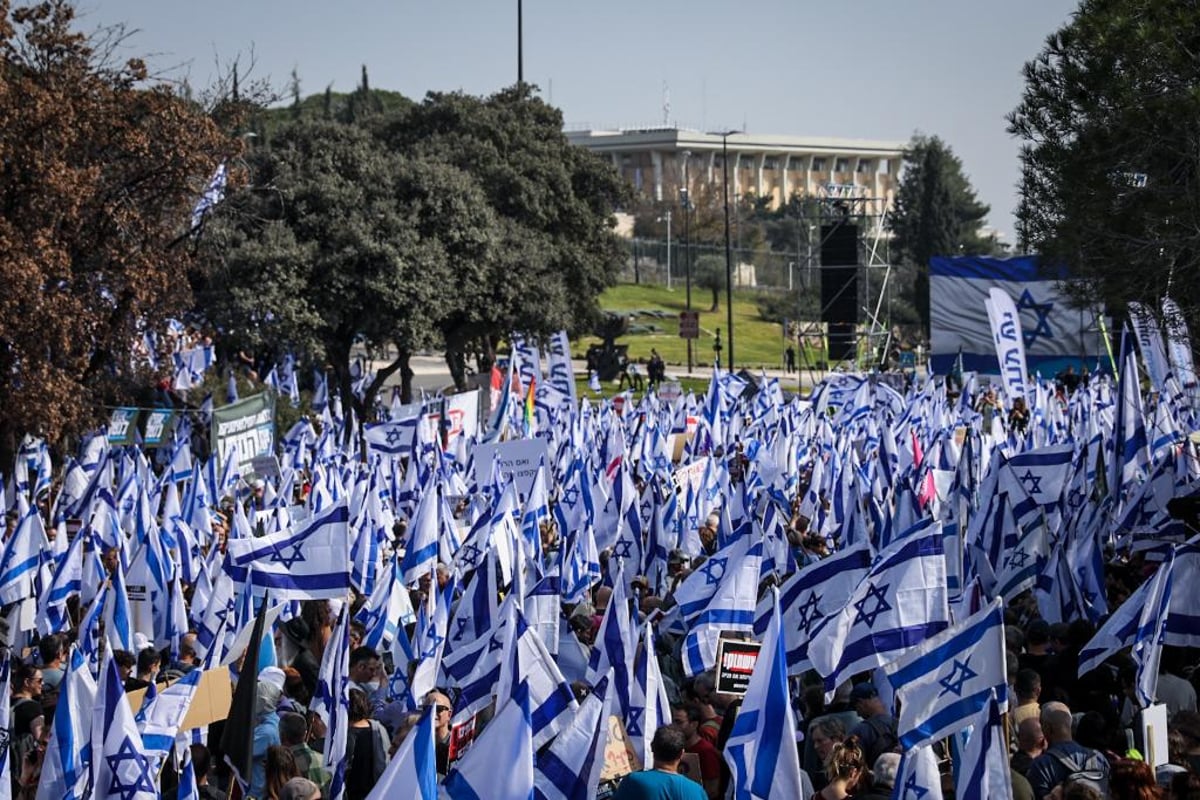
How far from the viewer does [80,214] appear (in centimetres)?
2366

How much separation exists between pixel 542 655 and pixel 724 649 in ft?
5.97

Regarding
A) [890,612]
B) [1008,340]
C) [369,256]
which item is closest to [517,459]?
[890,612]

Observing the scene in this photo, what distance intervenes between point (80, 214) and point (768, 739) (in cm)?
1809

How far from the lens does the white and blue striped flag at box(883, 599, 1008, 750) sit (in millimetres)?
7785

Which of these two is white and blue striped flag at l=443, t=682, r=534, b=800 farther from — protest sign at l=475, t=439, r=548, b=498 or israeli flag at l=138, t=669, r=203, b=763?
protest sign at l=475, t=439, r=548, b=498

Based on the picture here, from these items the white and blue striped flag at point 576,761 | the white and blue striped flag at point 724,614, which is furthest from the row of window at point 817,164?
the white and blue striped flag at point 576,761

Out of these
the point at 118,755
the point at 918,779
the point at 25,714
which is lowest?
the point at 25,714

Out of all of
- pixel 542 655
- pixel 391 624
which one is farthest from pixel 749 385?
pixel 542 655

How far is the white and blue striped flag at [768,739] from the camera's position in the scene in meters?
7.85

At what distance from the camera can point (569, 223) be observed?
1805 inches

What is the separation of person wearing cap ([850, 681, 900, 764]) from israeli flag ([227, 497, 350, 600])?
15.4 feet

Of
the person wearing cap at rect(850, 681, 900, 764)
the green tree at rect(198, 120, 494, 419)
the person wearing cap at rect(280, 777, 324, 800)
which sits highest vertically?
the green tree at rect(198, 120, 494, 419)

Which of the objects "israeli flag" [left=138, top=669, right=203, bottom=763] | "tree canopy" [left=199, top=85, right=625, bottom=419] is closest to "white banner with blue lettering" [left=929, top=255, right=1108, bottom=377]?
"tree canopy" [left=199, top=85, right=625, bottom=419]

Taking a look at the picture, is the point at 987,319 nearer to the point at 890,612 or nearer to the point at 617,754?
the point at 890,612
